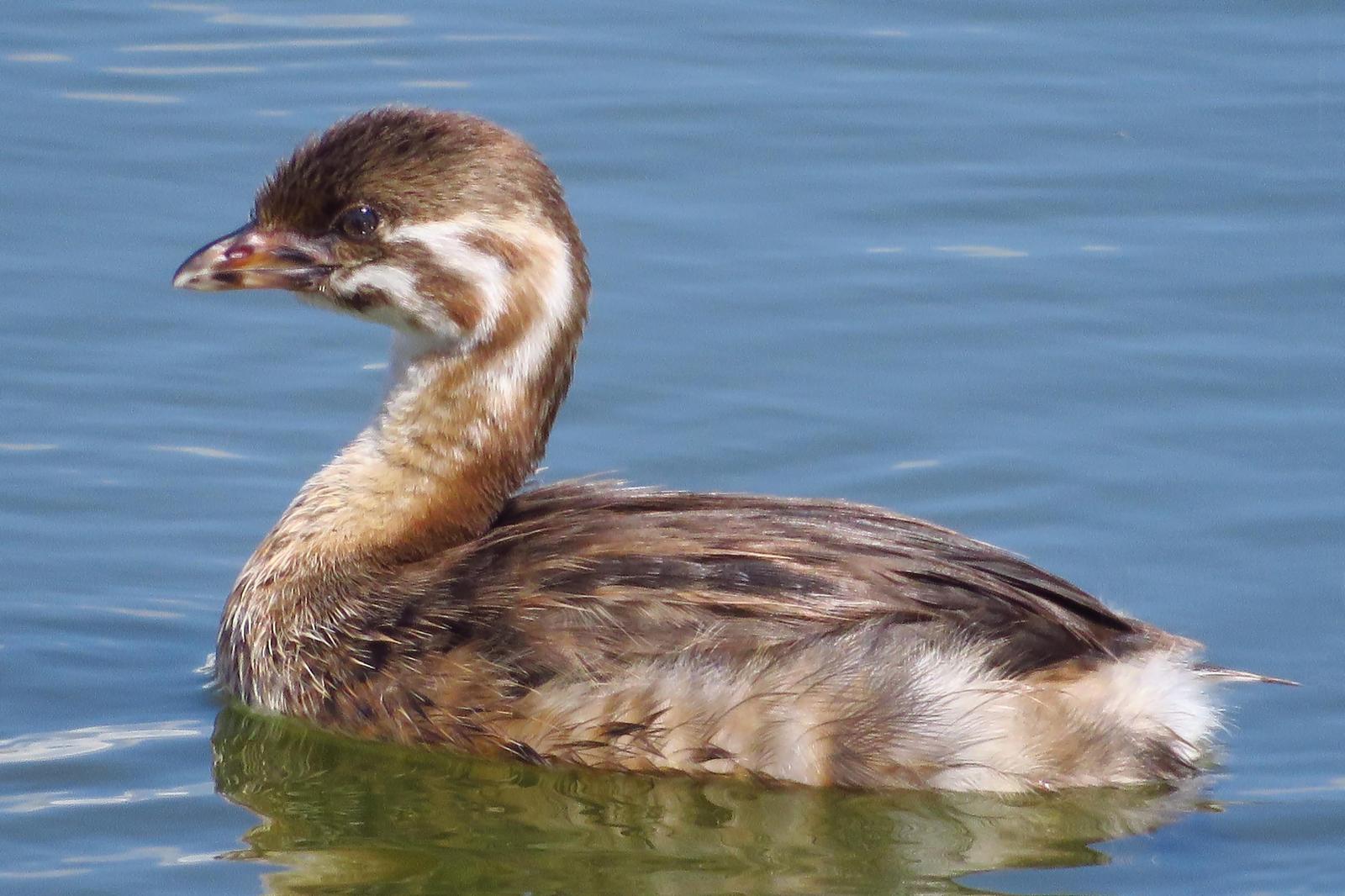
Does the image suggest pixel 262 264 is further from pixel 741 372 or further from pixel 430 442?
pixel 741 372

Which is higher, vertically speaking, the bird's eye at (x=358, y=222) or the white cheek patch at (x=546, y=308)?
the bird's eye at (x=358, y=222)

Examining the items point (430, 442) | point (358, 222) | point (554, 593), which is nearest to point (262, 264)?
point (358, 222)

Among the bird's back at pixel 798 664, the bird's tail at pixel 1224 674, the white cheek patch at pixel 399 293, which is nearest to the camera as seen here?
the bird's back at pixel 798 664

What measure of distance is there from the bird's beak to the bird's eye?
0.09 meters

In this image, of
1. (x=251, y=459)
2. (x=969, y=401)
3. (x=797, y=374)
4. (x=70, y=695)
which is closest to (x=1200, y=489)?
(x=969, y=401)

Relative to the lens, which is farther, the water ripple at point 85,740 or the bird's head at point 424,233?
the bird's head at point 424,233

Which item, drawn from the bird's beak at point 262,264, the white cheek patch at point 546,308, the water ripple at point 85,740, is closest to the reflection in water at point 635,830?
the water ripple at point 85,740

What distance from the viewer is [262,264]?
759cm

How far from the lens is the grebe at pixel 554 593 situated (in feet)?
22.6

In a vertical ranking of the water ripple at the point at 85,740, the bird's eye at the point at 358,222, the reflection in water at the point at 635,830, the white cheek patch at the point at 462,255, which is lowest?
the reflection in water at the point at 635,830

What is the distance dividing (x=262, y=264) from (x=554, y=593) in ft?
4.48

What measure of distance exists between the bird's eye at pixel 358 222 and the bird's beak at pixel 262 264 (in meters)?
0.09

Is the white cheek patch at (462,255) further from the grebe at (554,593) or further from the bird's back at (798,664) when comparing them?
the bird's back at (798,664)

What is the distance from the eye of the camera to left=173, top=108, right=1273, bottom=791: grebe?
22.6 feet
